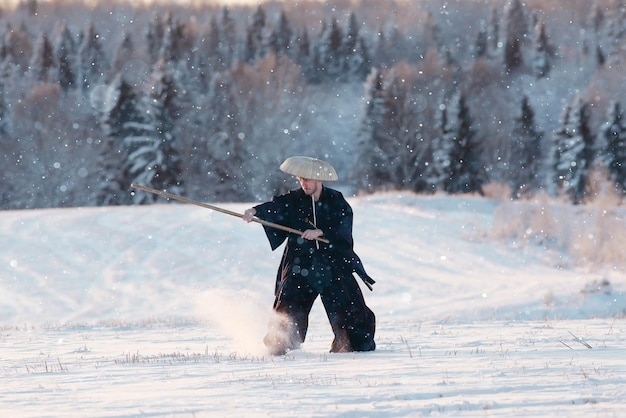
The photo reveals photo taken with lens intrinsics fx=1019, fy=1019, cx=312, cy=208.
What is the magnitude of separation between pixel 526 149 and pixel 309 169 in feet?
196

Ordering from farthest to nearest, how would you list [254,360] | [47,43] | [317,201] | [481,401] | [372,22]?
[372,22], [47,43], [317,201], [254,360], [481,401]

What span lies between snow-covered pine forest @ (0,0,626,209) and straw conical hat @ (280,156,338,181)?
2381 centimetres

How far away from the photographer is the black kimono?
8305 mm

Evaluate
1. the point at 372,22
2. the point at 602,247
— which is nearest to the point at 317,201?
the point at 602,247

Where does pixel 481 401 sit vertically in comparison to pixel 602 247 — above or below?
above

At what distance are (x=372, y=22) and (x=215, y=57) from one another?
101 ft

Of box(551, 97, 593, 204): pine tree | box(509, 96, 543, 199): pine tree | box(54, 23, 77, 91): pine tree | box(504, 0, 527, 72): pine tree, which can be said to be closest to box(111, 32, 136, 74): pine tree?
box(54, 23, 77, 91): pine tree

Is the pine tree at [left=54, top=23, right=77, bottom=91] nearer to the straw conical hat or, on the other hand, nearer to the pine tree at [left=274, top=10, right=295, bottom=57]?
the pine tree at [left=274, top=10, right=295, bottom=57]

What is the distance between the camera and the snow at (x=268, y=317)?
5.46m

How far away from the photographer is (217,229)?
2419 cm

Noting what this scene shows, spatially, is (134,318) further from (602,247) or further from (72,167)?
(72,167)

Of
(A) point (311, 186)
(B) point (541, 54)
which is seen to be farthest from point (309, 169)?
(B) point (541, 54)

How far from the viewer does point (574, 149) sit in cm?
5800

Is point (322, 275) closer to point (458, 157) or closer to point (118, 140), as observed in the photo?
point (118, 140)
